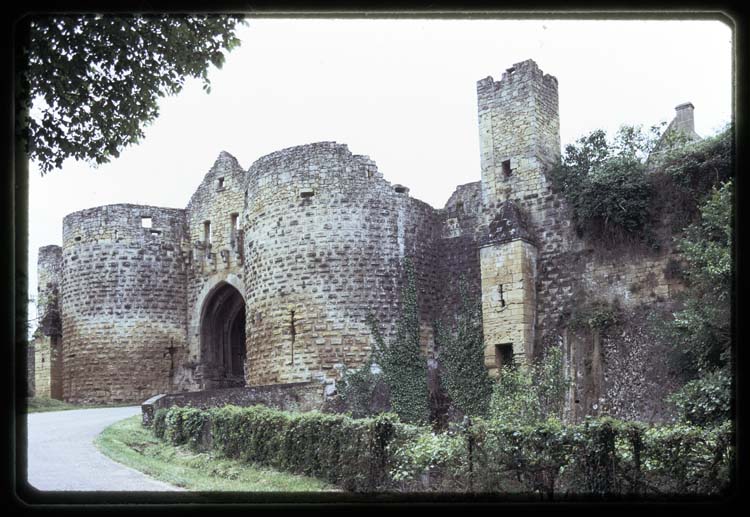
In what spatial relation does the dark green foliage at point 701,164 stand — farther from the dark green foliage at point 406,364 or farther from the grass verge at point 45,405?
the grass verge at point 45,405

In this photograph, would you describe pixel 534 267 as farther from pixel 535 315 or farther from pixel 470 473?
pixel 470 473

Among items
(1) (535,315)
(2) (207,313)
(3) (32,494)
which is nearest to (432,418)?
(1) (535,315)

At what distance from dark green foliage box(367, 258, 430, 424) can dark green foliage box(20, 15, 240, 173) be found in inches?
348

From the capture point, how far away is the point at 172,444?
15547 mm

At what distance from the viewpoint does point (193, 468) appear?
13125 mm

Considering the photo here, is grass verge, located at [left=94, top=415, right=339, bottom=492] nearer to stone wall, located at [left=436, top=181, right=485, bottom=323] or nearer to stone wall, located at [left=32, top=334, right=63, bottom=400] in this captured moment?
stone wall, located at [left=436, top=181, right=485, bottom=323]

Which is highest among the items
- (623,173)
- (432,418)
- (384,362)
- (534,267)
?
(623,173)

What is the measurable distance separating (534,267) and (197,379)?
12.2 meters

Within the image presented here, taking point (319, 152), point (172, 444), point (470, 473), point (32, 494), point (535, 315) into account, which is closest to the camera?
point (32, 494)

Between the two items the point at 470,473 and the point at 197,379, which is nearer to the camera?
the point at 470,473

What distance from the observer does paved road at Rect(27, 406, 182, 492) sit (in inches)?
413

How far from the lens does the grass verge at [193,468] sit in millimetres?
11352

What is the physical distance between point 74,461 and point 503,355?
367 inches

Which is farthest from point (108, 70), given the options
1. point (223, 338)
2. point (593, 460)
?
point (223, 338)
